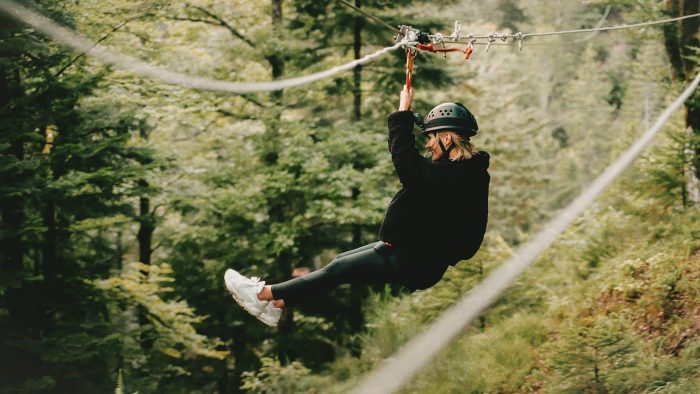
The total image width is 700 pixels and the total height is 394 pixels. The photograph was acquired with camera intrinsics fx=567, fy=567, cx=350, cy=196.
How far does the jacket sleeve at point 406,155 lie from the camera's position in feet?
10.3

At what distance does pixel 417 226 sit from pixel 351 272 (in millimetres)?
540

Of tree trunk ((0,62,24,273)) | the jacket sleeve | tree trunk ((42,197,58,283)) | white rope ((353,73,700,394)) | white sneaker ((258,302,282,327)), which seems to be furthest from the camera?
tree trunk ((42,197,58,283))

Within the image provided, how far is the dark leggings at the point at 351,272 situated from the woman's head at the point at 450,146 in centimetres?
67

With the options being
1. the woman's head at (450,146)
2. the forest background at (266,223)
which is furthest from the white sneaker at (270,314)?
the forest background at (266,223)

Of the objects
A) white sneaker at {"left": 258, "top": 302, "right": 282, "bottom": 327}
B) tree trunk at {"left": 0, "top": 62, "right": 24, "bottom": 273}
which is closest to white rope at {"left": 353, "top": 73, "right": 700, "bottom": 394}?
white sneaker at {"left": 258, "top": 302, "right": 282, "bottom": 327}

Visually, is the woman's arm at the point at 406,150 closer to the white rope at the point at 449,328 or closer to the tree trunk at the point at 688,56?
the white rope at the point at 449,328

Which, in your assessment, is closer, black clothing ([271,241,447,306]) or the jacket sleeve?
the jacket sleeve

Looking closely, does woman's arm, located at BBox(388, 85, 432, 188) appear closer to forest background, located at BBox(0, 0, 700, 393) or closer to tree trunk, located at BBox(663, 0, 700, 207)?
forest background, located at BBox(0, 0, 700, 393)

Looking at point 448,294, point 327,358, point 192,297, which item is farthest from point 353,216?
point 192,297

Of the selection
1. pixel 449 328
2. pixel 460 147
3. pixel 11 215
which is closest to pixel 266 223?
pixel 11 215

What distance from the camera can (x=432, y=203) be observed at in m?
3.25

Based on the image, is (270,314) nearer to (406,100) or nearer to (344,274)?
(344,274)

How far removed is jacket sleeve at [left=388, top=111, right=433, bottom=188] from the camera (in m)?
3.14

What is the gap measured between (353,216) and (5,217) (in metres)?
5.64
